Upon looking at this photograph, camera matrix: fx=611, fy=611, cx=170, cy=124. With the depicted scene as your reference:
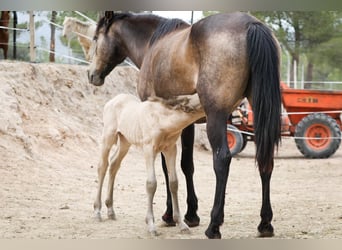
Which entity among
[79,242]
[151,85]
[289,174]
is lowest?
[289,174]

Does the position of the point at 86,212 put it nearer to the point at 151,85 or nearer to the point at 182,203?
A: the point at 182,203

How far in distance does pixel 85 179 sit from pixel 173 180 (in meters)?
3.83

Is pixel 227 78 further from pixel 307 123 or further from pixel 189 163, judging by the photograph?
pixel 307 123

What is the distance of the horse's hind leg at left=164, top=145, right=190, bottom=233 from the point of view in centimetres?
493

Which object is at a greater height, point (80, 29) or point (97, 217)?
point (80, 29)

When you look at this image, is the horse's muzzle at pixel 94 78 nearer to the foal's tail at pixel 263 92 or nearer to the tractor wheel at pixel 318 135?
the foal's tail at pixel 263 92

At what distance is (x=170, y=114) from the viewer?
4.55 metres

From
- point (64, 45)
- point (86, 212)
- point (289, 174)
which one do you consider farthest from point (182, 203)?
point (64, 45)

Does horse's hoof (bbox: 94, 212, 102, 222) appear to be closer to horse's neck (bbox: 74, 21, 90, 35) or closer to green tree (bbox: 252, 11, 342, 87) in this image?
horse's neck (bbox: 74, 21, 90, 35)

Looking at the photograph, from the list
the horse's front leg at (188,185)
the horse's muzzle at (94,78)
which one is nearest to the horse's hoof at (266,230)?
the horse's front leg at (188,185)

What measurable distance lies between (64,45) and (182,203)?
15.2 meters

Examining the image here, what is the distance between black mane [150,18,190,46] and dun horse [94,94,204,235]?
0.59m

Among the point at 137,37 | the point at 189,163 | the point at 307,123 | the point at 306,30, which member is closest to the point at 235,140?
the point at 307,123

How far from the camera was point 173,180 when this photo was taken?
4.95 meters
